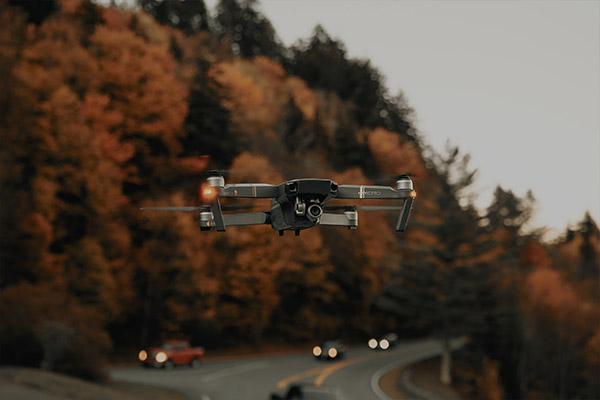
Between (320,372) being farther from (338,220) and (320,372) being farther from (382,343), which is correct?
(338,220)

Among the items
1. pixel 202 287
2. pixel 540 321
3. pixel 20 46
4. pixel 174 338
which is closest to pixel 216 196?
pixel 202 287

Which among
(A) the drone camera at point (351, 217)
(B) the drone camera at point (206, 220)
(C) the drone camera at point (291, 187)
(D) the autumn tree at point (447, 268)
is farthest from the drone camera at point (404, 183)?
(D) the autumn tree at point (447, 268)

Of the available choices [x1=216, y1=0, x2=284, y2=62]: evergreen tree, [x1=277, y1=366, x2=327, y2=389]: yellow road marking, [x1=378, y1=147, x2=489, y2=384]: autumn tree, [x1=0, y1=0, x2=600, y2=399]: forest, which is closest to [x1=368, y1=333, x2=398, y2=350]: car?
[x1=0, y1=0, x2=600, y2=399]: forest

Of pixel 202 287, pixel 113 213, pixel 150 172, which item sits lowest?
pixel 202 287

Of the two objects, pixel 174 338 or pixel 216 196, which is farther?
pixel 174 338

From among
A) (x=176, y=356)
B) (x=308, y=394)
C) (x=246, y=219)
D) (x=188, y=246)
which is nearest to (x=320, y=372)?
(x=176, y=356)

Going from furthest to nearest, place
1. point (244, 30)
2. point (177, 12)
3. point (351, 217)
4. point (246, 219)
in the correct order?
point (244, 30)
point (177, 12)
point (351, 217)
point (246, 219)

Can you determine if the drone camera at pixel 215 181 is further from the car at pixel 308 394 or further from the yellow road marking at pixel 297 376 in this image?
the yellow road marking at pixel 297 376

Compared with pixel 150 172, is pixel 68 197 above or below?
below

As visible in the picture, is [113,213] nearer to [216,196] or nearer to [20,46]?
[20,46]
